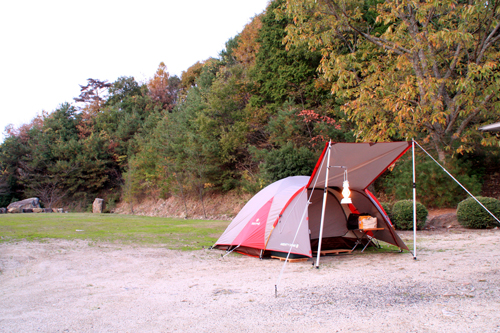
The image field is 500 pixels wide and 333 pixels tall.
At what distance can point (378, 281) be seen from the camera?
479 centimetres

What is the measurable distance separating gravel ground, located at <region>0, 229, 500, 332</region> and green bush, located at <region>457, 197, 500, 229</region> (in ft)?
12.4

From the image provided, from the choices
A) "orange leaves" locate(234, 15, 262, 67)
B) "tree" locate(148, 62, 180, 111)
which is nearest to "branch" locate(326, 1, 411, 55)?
"orange leaves" locate(234, 15, 262, 67)

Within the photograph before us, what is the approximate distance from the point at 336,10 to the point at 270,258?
9.98 meters

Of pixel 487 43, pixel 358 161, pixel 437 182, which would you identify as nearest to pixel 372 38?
pixel 487 43

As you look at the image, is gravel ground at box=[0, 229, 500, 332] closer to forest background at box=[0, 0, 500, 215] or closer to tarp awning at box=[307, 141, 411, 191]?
tarp awning at box=[307, 141, 411, 191]

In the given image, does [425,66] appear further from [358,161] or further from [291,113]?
[358,161]

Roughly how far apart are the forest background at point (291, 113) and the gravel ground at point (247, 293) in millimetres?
6278

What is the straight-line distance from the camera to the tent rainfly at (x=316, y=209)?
252 inches

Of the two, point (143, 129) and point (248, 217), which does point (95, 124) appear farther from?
point (248, 217)

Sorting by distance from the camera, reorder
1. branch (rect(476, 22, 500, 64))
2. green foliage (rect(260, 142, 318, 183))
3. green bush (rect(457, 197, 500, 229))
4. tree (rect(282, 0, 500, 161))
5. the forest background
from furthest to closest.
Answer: green foliage (rect(260, 142, 318, 183))
the forest background
branch (rect(476, 22, 500, 64))
tree (rect(282, 0, 500, 161))
green bush (rect(457, 197, 500, 229))

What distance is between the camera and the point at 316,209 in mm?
7594

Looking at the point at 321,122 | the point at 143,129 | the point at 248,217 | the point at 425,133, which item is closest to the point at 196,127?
the point at 321,122

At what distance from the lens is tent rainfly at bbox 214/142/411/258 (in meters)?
6.40

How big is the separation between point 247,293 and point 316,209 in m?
3.55
